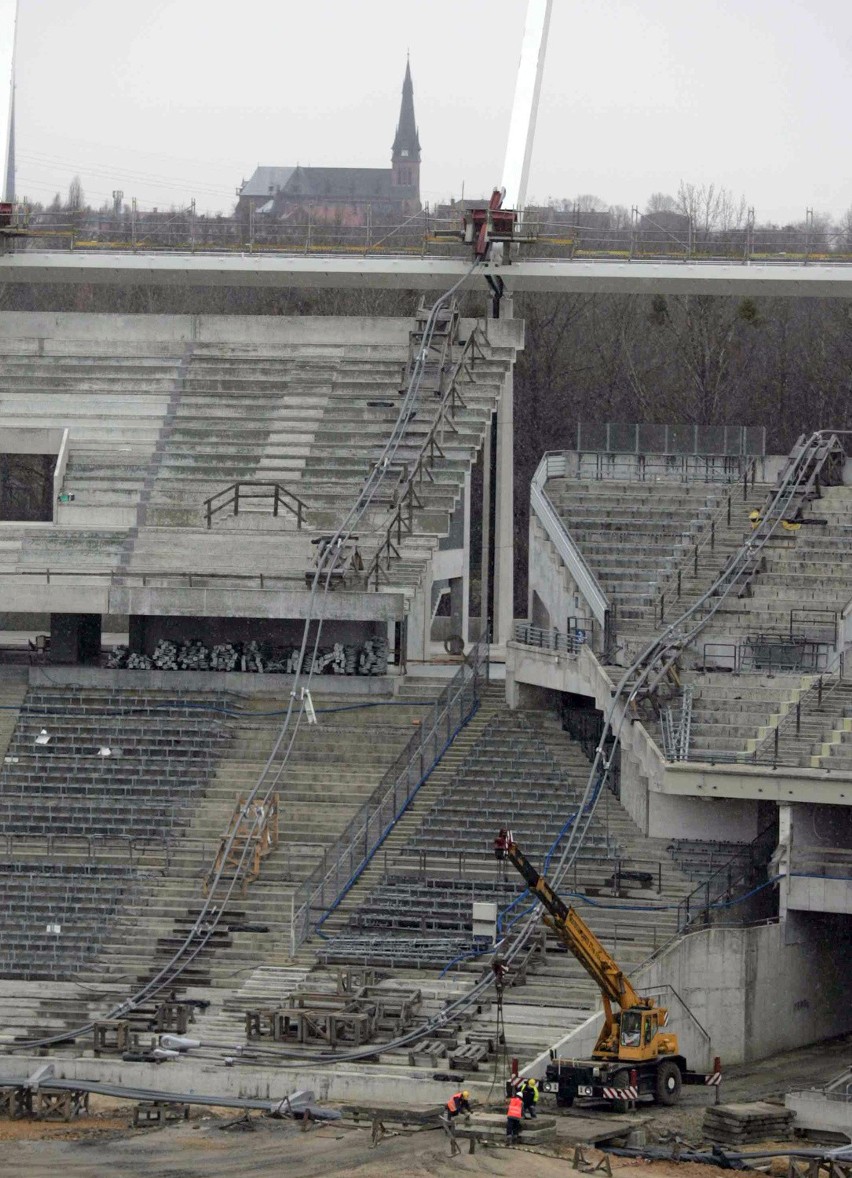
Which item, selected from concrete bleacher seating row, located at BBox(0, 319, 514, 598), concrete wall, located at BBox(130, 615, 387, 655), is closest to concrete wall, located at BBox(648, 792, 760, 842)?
concrete bleacher seating row, located at BBox(0, 319, 514, 598)

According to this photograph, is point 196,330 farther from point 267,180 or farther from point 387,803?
point 387,803

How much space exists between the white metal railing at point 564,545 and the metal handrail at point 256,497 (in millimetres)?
4553

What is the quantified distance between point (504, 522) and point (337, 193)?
13.9 metres

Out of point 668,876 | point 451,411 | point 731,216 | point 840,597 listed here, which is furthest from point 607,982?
point 731,216

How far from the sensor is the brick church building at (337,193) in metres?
48.2

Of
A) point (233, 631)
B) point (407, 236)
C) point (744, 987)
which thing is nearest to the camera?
point (744, 987)

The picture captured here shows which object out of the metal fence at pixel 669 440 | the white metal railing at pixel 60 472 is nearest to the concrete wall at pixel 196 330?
the white metal railing at pixel 60 472

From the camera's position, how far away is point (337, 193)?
5606 centimetres

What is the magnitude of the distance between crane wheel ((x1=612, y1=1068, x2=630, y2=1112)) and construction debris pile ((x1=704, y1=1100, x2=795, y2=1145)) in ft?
4.05

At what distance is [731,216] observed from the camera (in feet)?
166

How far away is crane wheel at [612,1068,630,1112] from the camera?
2995cm

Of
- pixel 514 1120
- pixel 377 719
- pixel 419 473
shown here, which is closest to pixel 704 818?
pixel 377 719

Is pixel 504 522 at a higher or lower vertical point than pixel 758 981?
higher

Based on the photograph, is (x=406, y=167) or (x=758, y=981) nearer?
(x=758, y=981)
